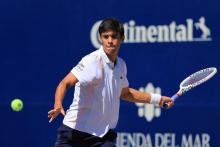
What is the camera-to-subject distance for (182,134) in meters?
6.99

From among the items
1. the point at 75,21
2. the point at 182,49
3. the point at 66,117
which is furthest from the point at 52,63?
the point at 66,117

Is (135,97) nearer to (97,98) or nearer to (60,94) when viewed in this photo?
(97,98)

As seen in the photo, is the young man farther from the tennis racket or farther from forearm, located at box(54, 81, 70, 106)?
the tennis racket

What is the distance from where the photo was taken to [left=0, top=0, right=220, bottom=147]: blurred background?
6.89 m

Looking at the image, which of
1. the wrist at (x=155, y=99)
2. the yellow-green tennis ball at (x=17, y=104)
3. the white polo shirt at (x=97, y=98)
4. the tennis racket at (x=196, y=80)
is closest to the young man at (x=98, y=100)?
the white polo shirt at (x=97, y=98)

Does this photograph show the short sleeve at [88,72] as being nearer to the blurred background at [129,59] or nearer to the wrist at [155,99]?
the wrist at [155,99]

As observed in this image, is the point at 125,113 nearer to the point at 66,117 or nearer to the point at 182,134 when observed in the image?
the point at 182,134

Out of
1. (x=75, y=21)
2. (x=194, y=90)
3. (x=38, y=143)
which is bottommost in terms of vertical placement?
(x=38, y=143)

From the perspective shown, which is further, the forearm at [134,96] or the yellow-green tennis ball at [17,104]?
the yellow-green tennis ball at [17,104]

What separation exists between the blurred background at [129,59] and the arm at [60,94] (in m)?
2.21

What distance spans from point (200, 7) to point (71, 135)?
7.71 ft

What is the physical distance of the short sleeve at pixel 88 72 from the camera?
195 inches

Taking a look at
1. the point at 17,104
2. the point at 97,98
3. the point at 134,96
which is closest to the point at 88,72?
the point at 97,98

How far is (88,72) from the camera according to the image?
4969 millimetres
